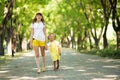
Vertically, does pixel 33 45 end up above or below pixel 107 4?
below

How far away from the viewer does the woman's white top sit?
12.8 m

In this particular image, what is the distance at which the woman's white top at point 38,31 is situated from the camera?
42.0 ft

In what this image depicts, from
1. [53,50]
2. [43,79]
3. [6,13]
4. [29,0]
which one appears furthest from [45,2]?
[43,79]

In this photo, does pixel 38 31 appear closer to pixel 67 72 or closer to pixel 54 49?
pixel 54 49

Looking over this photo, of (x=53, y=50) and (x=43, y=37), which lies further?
(x=53, y=50)

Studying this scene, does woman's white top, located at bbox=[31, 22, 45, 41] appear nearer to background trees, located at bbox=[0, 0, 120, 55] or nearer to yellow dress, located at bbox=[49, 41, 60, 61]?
yellow dress, located at bbox=[49, 41, 60, 61]

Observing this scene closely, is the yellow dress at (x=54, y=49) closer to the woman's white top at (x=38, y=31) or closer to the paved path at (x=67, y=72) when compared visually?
the paved path at (x=67, y=72)

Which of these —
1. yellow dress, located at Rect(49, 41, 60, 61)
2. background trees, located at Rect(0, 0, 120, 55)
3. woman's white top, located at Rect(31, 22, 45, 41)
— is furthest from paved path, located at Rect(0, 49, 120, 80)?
background trees, located at Rect(0, 0, 120, 55)

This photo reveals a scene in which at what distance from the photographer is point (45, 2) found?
40.5 m

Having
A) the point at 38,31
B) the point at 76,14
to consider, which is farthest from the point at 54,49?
the point at 76,14

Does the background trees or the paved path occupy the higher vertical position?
the background trees

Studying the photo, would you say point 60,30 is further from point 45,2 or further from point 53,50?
point 53,50

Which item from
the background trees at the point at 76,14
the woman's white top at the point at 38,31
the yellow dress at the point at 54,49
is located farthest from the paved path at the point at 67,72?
the background trees at the point at 76,14

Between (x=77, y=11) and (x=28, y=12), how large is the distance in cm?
664
